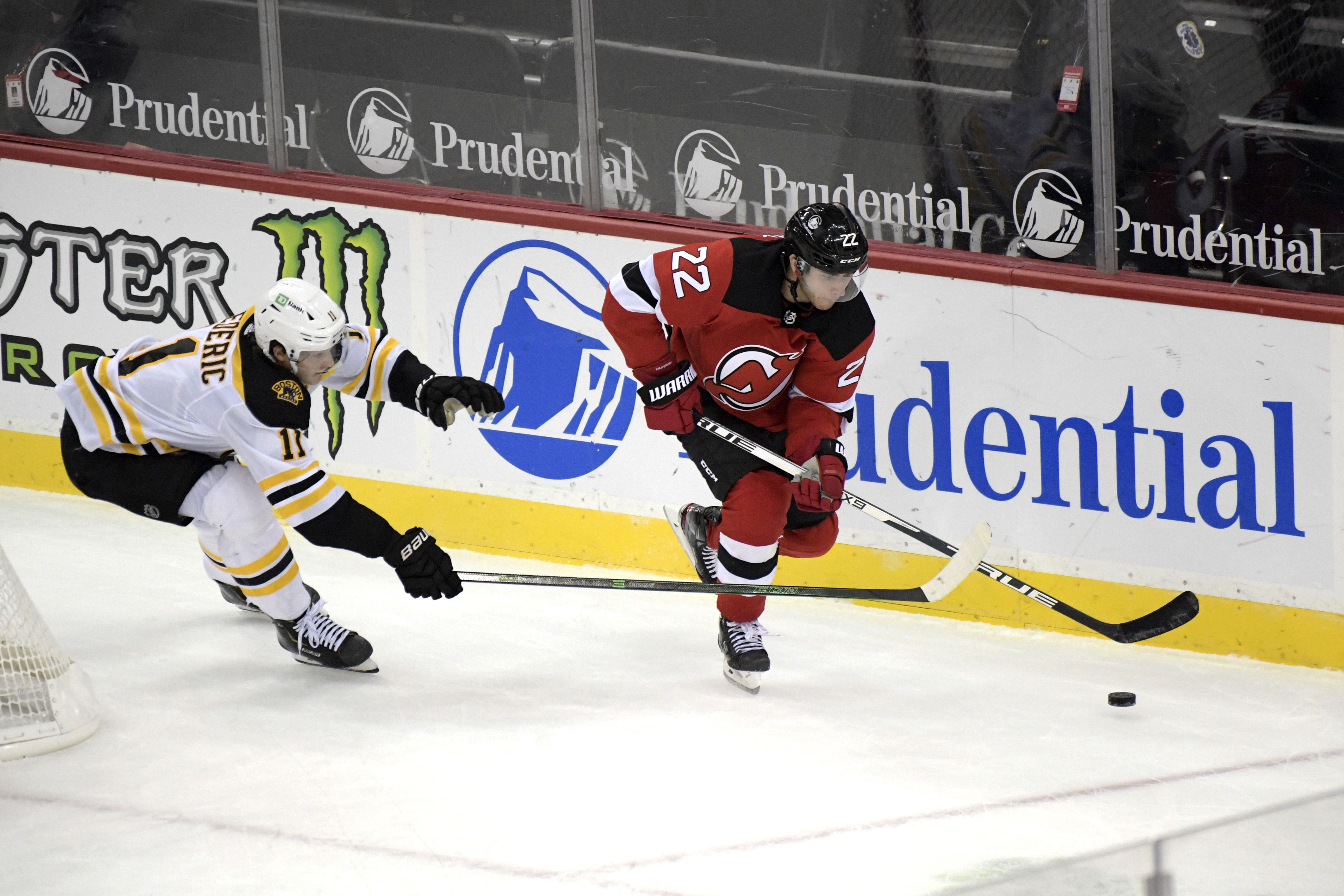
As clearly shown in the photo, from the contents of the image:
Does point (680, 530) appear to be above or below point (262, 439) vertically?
below

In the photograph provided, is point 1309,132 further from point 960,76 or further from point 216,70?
point 216,70

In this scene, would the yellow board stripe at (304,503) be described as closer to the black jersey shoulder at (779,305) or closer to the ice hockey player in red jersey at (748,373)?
the ice hockey player in red jersey at (748,373)

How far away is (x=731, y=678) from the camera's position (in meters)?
3.69

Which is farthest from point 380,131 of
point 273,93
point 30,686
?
point 30,686

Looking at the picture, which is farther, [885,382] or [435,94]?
[435,94]

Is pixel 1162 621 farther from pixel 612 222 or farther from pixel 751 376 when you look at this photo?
pixel 612 222

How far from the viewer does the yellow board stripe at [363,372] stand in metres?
3.66

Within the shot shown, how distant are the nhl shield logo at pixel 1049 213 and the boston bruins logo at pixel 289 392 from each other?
1908 mm

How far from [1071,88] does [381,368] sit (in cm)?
185

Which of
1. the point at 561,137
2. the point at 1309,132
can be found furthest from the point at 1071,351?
the point at 561,137

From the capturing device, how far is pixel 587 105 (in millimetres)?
4488

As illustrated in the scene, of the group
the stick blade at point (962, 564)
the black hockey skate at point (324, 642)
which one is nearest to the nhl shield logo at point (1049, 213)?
the stick blade at point (962, 564)

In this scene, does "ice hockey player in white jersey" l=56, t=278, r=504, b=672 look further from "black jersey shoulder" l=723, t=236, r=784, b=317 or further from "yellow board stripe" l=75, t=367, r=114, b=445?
"black jersey shoulder" l=723, t=236, r=784, b=317

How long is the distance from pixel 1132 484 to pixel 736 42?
1.63 meters
